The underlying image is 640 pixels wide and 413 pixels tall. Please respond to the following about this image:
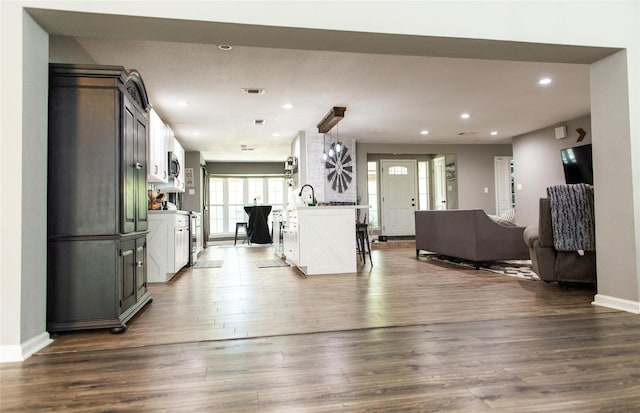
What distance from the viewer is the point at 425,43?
2910 mm

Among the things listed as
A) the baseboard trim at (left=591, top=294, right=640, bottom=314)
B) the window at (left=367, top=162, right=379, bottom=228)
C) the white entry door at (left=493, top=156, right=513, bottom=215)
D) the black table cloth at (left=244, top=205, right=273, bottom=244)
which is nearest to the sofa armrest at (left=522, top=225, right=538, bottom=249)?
the baseboard trim at (left=591, top=294, right=640, bottom=314)

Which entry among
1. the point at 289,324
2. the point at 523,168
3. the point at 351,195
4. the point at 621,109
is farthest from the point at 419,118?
the point at 289,324

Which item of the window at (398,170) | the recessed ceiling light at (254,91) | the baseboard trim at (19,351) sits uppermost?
the recessed ceiling light at (254,91)

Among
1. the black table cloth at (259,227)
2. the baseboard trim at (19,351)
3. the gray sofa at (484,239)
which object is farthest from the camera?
the black table cloth at (259,227)

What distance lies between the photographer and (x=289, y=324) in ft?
8.96

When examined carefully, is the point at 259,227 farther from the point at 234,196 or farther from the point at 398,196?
the point at 398,196

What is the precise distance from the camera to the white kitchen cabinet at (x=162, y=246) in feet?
15.4

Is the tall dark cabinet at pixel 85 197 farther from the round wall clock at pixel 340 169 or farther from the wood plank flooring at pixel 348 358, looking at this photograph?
the round wall clock at pixel 340 169

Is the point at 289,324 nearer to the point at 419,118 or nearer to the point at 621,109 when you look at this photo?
the point at 621,109

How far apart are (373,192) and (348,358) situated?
8.44 m

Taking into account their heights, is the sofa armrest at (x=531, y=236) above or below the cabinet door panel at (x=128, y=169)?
below

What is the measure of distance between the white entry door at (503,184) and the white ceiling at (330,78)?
195 cm

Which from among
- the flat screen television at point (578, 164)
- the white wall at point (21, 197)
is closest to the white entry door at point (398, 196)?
the flat screen television at point (578, 164)

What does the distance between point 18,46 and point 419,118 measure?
5834mm
